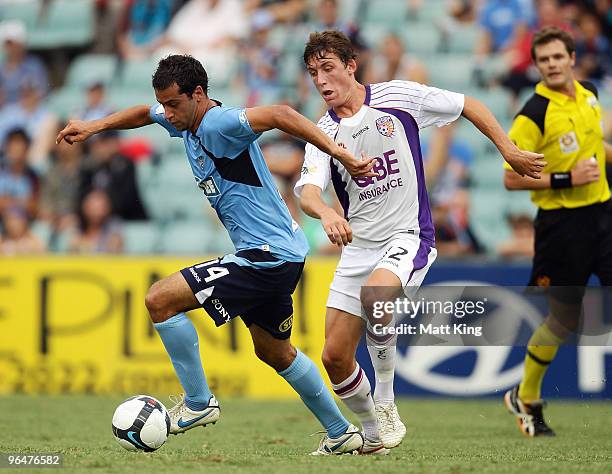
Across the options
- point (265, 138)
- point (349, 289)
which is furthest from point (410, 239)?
point (265, 138)

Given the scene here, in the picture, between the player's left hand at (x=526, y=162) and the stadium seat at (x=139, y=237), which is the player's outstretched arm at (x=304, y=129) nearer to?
the player's left hand at (x=526, y=162)

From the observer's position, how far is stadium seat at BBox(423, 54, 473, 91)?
1487cm

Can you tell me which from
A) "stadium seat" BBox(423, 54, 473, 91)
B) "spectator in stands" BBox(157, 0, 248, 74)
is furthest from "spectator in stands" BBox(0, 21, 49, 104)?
"stadium seat" BBox(423, 54, 473, 91)

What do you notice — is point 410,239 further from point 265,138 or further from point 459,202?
point 265,138

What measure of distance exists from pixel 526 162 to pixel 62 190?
9044 millimetres

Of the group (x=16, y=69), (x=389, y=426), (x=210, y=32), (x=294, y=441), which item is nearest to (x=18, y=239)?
(x=16, y=69)

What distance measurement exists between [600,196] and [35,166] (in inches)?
353

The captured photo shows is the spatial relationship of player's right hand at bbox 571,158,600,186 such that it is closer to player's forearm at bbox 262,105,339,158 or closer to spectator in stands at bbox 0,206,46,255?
player's forearm at bbox 262,105,339,158

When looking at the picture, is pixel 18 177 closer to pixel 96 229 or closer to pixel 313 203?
pixel 96 229

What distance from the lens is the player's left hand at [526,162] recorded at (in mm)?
6680

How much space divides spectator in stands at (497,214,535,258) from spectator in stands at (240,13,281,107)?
4.08 m

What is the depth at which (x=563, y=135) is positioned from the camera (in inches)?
334

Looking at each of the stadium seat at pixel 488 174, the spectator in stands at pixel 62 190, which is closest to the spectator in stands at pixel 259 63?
the spectator in stands at pixel 62 190

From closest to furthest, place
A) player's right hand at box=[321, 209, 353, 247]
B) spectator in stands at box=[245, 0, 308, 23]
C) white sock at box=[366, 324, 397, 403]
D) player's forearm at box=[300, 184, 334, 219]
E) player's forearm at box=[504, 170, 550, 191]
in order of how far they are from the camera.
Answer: player's right hand at box=[321, 209, 353, 247] < player's forearm at box=[300, 184, 334, 219] < white sock at box=[366, 324, 397, 403] < player's forearm at box=[504, 170, 550, 191] < spectator in stands at box=[245, 0, 308, 23]
